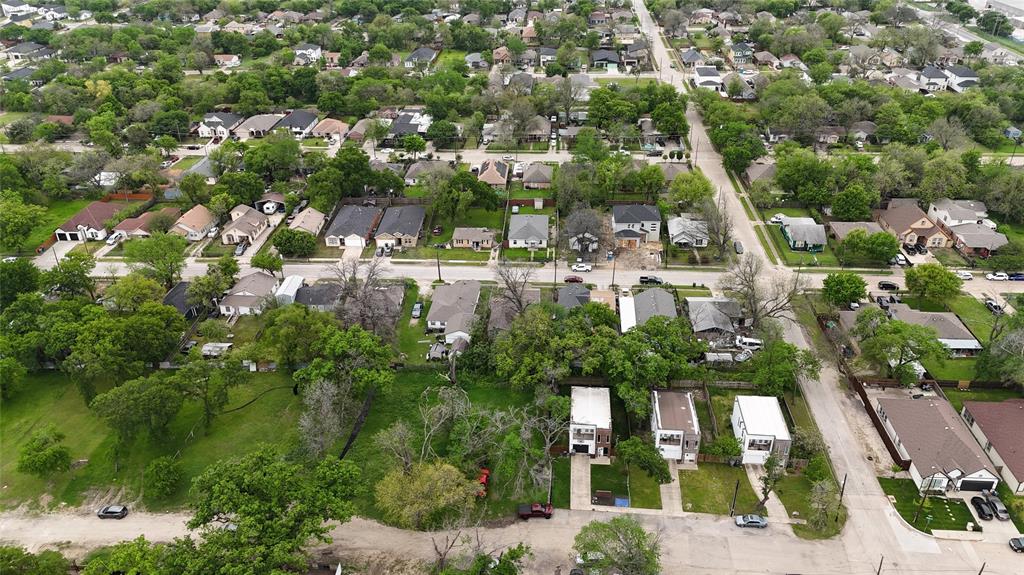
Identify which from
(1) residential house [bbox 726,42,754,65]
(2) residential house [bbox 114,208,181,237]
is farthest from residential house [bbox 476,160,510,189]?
(1) residential house [bbox 726,42,754,65]

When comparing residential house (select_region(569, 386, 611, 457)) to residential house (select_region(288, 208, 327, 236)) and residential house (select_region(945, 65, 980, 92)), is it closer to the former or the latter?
residential house (select_region(288, 208, 327, 236))

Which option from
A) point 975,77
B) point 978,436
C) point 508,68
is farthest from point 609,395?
point 975,77

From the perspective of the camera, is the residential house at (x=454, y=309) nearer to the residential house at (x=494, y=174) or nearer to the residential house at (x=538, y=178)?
the residential house at (x=494, y=174)

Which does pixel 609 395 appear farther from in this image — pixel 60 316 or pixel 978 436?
pixel 60 316

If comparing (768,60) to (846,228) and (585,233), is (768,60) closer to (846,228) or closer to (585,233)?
(846,228)

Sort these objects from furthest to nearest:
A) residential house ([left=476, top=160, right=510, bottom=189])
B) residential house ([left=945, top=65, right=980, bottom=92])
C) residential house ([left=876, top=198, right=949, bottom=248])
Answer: residential house ([left=945, top=65, right=980, bottom=92]) < residential house ([left=476, top=160, right=510, bottom=189]) < residential house ([left=876, top=198, right=949, bottom=248])

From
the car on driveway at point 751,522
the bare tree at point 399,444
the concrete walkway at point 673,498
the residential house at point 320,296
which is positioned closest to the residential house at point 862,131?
the concrete walkway at point 673,498

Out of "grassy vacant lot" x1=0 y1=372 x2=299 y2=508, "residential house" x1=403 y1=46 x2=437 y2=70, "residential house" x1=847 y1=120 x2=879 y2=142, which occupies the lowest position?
"grassy vacant lot" x1=0 y1=372 x2=299 y2=508
